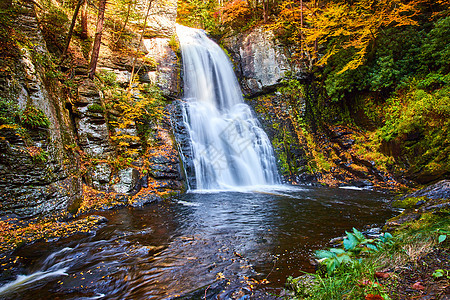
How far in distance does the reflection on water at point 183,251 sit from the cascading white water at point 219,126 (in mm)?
3942

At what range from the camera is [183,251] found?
3277 mm

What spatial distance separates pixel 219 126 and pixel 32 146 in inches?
316

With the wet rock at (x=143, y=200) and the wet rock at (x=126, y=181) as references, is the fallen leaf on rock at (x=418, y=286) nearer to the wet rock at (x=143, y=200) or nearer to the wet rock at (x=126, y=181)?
the wet rock at (x=143, y=200)

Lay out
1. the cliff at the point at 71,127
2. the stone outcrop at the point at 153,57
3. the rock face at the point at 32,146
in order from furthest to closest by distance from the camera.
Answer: the stone outcrop at the point at 153,57
the cliff at the point at 71,127
the rock face at the point at 32,146

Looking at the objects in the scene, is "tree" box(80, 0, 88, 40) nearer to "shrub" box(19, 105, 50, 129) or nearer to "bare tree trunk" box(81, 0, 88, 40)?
"bare tree trunk" box(81, 0, 88, 40)

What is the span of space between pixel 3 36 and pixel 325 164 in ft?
40.0

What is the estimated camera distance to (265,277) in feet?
7.79

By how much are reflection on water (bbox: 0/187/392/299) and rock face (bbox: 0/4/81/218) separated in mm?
1133

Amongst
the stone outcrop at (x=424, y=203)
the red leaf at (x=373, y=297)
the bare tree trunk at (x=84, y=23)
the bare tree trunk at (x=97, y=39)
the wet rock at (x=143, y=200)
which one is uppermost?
the bare tree trunk at (x=84, y=23)

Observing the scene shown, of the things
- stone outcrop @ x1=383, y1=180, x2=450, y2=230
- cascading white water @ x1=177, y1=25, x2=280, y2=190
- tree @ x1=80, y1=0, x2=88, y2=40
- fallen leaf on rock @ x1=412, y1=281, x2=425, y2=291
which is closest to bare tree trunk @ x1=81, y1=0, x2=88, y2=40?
tree @ x1=80, y1=0, x2=88, y2=40

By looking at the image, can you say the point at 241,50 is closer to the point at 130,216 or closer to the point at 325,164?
the point at 325,164

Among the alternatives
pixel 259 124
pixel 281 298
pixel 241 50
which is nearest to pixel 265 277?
pixel 281 298

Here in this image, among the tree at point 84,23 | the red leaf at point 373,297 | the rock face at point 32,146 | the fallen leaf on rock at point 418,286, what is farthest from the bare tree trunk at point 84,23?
the fallen leaf on rock at point 418,286

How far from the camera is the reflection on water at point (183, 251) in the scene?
2395 mm
